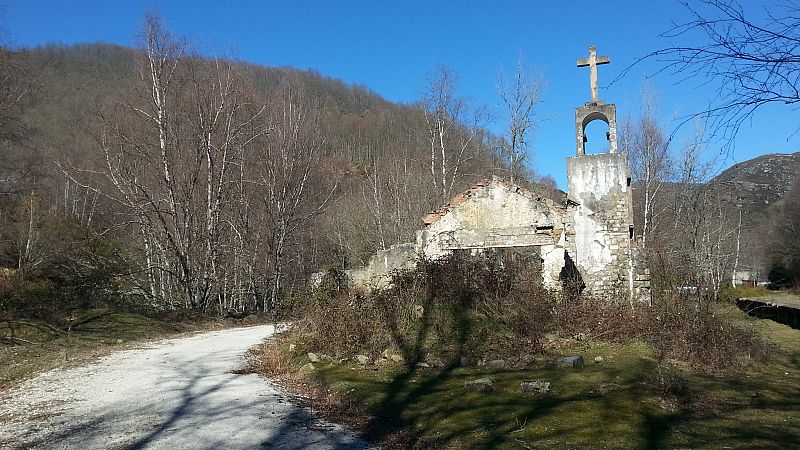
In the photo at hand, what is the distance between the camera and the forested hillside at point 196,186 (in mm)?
21703

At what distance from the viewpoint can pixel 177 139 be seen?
22.8 metres

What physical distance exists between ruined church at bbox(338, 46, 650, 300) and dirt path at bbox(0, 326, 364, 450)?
23.2 ft

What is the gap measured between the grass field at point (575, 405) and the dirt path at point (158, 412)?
739 millimetres

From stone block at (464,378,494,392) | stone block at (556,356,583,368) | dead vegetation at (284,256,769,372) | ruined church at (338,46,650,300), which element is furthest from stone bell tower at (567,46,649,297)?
stone block at (464,378,494,392)

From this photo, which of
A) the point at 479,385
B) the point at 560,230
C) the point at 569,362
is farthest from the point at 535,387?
the point at 560,230

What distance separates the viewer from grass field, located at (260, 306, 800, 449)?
560cm

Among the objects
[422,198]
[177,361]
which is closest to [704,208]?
[422,198]

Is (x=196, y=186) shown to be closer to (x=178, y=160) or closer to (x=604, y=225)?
(x=178, y=160)

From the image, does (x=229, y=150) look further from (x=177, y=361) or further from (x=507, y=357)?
(x=507, y=357)

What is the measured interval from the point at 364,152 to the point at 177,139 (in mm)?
23347

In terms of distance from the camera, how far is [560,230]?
15320 mm

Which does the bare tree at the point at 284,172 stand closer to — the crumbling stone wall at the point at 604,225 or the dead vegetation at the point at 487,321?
the dead vegetation at the point at 487,321

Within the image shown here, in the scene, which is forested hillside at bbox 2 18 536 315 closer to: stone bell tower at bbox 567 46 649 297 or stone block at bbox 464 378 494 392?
stone bell tower at bbox 567 46 649 297

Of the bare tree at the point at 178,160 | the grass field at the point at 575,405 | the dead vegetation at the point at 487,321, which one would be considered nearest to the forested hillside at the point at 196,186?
the bare tree at the point at 178,160
